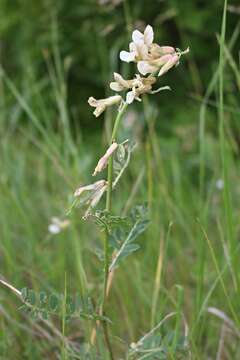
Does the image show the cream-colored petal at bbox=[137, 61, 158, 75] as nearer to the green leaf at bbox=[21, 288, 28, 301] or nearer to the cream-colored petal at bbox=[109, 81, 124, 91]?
the cream-colored petal at bbox=[109, 81, 124, 91]

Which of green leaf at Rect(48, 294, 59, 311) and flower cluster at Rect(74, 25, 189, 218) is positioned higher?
flower cluster at Rect(74, 25, 189, 218)

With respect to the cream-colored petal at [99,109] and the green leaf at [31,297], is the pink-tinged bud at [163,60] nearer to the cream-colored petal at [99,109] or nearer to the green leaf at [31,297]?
the cream-colored petal at [99,109]

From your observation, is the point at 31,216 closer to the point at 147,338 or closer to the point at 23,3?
the point at 147,338

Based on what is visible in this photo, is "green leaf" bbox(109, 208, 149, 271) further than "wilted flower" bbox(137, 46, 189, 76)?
Yes

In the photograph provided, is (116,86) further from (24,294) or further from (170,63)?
(24,294)

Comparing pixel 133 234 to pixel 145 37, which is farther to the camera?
pixel 133 234

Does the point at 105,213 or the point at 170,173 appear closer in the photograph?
the point at 105,213

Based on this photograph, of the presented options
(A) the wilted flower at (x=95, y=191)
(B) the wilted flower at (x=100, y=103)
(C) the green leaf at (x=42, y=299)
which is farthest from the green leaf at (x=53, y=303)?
(B) the wilted flower at (x=100, y=103)

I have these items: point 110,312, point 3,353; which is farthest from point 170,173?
point 3,353

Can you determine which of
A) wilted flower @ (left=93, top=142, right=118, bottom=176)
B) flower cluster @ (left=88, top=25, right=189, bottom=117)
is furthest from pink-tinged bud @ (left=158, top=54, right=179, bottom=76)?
wilted flower @ (left=93, top=142, right=118, bottom=176)

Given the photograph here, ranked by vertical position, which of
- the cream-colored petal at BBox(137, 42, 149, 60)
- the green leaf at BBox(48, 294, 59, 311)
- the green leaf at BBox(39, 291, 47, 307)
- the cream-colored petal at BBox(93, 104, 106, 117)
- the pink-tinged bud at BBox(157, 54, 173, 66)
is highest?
the cream-colored petal at BBox(137, 42, 149, 60)

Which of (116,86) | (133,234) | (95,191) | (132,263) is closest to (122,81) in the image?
(116,86)
